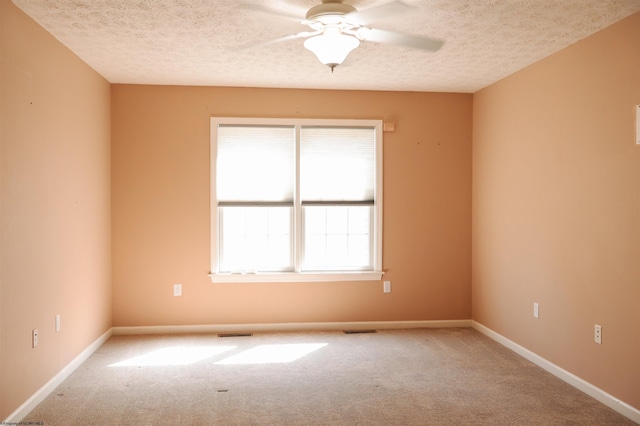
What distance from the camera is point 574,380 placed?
3.79 metres

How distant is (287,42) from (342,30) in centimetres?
68

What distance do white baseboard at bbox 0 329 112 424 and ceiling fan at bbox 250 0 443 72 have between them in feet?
9.31

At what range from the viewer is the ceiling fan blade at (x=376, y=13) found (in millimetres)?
2963

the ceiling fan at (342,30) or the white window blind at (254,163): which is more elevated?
the ceiling fan at (342,30)

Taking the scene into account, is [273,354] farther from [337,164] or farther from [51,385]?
[337,164]

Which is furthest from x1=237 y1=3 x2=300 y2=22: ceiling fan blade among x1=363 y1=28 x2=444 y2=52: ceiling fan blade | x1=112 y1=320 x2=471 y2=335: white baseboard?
x1=112 y1=320 x2=471 y2=335: white baseboard

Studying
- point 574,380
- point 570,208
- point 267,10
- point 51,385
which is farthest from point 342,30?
point 51,385

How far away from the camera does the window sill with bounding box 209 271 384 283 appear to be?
17.4 ft

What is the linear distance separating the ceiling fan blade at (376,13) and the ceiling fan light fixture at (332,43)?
4.2 inches

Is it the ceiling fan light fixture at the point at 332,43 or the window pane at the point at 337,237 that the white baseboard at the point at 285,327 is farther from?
the ceiling fan light fixture at the point at 332,43

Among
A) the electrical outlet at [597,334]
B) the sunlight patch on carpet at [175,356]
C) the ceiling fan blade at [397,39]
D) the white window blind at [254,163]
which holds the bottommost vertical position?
the sunlight patch on carpet at [175,356]

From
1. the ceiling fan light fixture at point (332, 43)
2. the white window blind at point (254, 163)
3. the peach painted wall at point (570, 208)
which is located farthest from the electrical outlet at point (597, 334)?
the white window blind at point (254, 163)

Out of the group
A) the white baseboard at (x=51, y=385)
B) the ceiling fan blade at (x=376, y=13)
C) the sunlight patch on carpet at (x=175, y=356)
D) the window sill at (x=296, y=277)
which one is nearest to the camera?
the ceiling fan blade at (x=376, y=13)

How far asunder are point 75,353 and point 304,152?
282 cm
